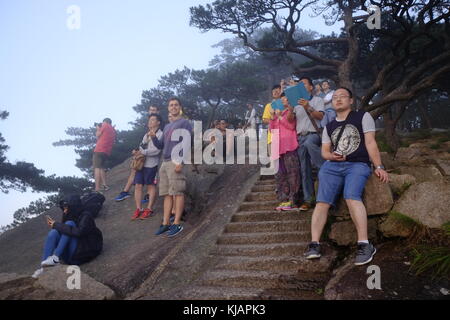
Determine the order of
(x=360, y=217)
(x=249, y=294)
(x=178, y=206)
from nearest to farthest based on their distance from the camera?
(x=249, y=294) < (x=360, y=217) < (x=178, y=206)

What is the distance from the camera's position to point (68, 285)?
3.46m

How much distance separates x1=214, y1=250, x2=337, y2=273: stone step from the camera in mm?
3178

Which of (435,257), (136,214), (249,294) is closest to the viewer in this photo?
(435,257)

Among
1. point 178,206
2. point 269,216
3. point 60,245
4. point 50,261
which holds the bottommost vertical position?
point 50,261

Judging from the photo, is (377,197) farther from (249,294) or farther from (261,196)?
(261,196)

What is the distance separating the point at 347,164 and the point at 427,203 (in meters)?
0.86

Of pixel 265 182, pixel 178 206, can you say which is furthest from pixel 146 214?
pixel 265 182

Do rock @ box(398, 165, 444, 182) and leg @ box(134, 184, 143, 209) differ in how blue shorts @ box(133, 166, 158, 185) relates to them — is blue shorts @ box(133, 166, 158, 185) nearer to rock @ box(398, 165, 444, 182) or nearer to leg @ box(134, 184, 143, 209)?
leg @ box(134, 184, 143, 209)

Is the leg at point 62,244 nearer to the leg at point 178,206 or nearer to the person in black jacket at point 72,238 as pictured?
the person in black jacket at point 72,238

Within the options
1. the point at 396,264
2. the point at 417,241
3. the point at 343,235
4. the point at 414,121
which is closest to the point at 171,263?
the point at 343,235

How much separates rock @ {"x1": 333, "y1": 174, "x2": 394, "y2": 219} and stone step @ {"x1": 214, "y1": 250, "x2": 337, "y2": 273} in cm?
65

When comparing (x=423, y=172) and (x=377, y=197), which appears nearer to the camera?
(x=377, y=197)

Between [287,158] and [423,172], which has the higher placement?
[287,158]
